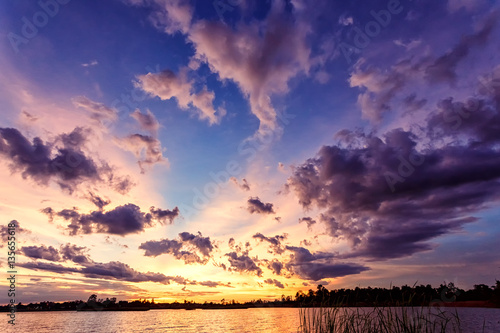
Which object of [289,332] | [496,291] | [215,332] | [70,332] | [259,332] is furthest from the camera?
[496,291]

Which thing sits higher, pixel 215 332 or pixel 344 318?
pixel 344 318

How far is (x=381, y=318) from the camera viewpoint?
15.6 meters

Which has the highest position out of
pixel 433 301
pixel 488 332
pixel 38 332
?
pixel 433 301

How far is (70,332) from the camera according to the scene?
403 ft

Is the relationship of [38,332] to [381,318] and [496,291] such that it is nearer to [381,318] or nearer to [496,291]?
[381,318]

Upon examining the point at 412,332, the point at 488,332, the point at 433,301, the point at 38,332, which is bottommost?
the point at 38,332

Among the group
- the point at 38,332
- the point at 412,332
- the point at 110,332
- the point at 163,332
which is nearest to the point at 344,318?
the point at 412,332

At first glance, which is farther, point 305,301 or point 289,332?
point 289,332

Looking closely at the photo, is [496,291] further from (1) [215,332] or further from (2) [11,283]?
(2) [11,283]

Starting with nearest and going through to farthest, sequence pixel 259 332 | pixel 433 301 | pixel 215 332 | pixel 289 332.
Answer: pixel 433 301 → pixel 289 332 → pixel 259 332 → pixel 215 332

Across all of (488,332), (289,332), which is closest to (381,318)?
(488,332)

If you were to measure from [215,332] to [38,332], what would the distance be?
70.3 metres

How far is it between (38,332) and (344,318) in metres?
148

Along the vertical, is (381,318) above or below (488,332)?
above
